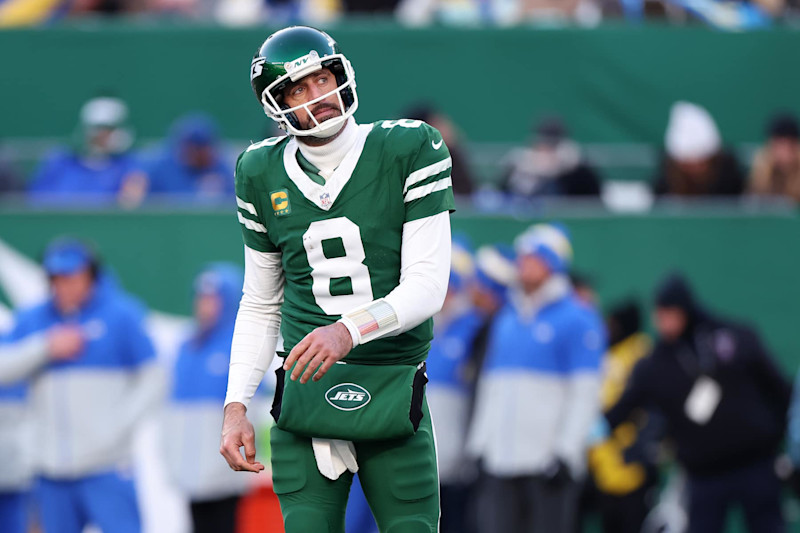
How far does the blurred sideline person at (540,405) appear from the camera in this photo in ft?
28.6

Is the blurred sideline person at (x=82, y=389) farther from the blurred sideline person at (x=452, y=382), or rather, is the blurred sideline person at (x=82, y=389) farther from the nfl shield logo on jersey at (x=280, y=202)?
the nfl shield logo on jersey at (x=280, y=202)

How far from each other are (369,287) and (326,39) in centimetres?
75

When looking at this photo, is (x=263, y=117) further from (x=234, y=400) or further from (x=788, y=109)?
(x=234, y=400)

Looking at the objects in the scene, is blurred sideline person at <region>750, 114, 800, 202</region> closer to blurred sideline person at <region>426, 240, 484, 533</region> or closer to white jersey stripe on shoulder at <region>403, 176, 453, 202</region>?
blurred sideline person at <region>426, 240, 484, 533</region>

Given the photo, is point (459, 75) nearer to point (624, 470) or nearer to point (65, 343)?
point (624, 470)

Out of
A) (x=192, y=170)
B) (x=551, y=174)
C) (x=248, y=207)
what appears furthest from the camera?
(x=192, y=170)

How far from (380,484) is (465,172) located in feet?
21.6

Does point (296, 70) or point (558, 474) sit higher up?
point (296, 70)

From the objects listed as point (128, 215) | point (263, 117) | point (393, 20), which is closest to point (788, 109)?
point (393, 20)

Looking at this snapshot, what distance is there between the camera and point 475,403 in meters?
9.23

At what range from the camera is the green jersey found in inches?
172

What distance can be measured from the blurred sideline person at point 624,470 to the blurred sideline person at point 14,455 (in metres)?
3.66

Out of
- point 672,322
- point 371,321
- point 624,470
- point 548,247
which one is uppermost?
point 371,321

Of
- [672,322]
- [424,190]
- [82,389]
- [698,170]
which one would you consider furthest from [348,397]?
[698,170]
